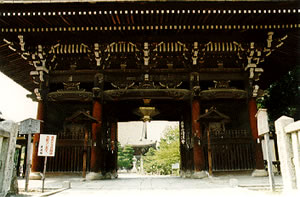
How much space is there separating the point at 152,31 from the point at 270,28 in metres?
→ 4.01

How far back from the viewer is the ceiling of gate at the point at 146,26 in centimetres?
743

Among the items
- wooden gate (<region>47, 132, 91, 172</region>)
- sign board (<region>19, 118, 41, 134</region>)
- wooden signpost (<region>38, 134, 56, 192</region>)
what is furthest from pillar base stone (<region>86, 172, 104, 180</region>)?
sign board (<region>19, 118, 41, 134</region>)

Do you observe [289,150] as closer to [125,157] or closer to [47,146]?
[47,146]

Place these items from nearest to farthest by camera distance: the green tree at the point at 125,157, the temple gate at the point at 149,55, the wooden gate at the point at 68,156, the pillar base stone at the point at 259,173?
1. the temple gate at the point at 149,55
2. the pillar base stone at the point at 259,173
3. the wooden gate at the point at 68,156
4. the green tree at the point at 125,157

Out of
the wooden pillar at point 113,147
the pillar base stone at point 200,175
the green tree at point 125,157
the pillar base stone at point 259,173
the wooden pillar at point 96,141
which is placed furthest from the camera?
the green tree at point 125,157

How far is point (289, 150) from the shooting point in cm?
455

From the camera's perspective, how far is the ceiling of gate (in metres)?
7.43

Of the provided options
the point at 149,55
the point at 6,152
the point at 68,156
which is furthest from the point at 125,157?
the point at 6,152

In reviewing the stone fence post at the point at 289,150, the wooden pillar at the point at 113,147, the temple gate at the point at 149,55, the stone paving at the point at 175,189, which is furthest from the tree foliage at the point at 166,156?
the stone fence post at the point at 289,150

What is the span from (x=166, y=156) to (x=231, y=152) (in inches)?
765

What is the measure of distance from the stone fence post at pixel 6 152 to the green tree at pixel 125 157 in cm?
3653

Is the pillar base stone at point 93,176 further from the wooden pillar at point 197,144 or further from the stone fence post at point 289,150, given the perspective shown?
the stone fence post at point 289,150

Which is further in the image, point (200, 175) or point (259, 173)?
point (200, 175)

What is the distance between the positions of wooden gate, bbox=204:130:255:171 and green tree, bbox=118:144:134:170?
32.6 m
